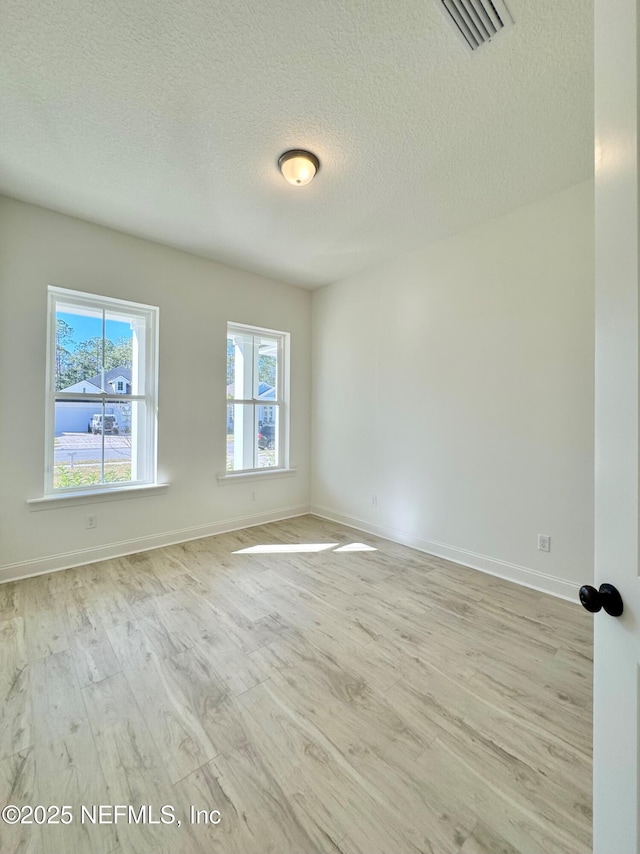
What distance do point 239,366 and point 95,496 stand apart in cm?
194

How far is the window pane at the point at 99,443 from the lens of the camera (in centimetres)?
291

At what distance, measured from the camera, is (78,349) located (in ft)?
9.84

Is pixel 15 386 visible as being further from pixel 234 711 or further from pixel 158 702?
pixel 234 711

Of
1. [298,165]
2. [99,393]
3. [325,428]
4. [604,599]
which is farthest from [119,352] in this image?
[604,599]

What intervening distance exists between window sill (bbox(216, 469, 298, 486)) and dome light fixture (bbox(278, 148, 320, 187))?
277 centimetres

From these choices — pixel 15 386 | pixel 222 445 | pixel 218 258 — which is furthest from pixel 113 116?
pixel 222 445

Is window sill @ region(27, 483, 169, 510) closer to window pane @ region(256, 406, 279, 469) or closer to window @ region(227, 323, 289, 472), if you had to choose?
window @ region(227, 323, 289, 472)

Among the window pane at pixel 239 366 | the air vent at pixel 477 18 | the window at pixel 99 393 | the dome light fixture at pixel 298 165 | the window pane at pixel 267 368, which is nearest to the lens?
the air vent at pixel 477 18

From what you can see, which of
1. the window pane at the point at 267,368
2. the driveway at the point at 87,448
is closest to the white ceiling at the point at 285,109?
the window pane at the point at 267,368

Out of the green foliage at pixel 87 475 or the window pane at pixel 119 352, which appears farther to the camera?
the window pane at pixel 119 352

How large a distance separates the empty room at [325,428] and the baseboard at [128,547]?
29mm

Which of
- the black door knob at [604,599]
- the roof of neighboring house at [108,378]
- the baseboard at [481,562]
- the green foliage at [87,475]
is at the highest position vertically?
the roof of neighboring house at [108,378]

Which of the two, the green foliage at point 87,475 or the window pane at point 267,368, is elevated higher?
the window pane at point 267,368

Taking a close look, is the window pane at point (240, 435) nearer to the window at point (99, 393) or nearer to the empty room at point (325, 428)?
the empty room at point (325, 428)
